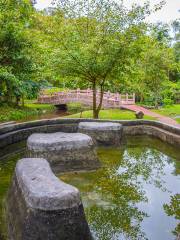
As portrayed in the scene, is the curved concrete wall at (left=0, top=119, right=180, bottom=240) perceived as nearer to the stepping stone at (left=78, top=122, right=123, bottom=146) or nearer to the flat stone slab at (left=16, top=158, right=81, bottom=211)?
the flat stone slab at (left=16, top=158, right=81, bottom=211)

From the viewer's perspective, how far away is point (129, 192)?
731 centimetres

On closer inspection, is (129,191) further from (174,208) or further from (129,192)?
(174,208)

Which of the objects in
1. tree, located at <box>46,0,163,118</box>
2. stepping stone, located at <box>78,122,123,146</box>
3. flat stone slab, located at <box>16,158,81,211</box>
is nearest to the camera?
flat stone slab, located at <box>16,158,81,211</box>

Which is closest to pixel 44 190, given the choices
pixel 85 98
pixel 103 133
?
pixel 103 133

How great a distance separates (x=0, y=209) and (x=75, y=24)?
11.8 m

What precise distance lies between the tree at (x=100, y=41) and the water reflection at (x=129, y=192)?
5.23 m

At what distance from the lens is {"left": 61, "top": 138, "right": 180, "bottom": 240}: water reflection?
223 inches

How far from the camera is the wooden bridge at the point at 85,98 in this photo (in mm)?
25359

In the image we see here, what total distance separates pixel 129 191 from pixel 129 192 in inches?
2.5

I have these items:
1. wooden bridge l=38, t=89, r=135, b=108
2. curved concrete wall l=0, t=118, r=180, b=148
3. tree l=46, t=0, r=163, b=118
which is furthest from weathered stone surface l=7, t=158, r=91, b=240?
wooden bridge l=38, t=89, r=135, b=108

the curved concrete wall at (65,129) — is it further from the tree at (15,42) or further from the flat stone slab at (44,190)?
the flat stone slab at (44,190)

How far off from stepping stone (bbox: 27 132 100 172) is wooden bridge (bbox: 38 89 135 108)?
1611cm

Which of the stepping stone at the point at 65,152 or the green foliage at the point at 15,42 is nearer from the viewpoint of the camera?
the stepping stone at the point at 65,152

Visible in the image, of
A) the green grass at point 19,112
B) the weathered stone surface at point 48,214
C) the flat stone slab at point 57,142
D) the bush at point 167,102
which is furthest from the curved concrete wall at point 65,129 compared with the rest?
the bush at point 167,102
